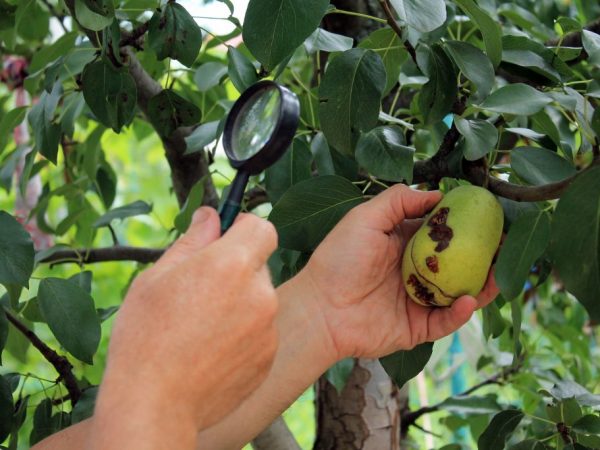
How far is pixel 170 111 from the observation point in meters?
1.06

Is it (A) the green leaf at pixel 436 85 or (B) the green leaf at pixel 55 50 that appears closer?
(A) the green leaf at pixel 436 85

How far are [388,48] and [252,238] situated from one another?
35cm

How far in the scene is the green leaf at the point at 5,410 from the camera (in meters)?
0.94

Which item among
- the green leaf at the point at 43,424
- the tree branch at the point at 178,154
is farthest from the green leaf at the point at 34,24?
the green leaf at the point at 43,424

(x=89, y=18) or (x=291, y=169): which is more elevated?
(x=89, y=18)

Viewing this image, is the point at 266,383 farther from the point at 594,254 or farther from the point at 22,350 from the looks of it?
the point at 22,350

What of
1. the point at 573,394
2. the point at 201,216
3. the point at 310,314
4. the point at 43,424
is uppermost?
the point at 201,216

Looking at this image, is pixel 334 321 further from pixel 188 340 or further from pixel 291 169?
pixel 188 340

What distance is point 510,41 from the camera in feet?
2.83

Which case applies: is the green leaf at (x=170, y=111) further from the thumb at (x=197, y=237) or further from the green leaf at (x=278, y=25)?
the thumb at (x=197, y=237)

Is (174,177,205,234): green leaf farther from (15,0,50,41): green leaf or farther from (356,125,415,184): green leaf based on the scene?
(15,0,50,41): green leaf

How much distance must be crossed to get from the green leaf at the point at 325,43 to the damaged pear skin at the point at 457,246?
0.23m

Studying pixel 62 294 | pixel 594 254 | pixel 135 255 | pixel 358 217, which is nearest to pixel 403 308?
pixel 358 217

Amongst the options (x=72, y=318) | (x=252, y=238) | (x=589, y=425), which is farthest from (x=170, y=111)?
(x=589, y=425)
